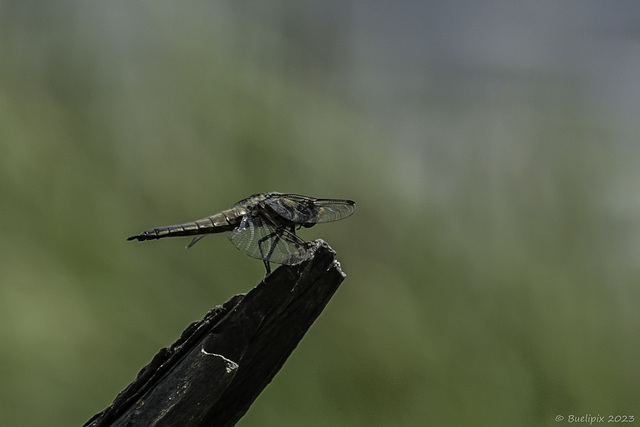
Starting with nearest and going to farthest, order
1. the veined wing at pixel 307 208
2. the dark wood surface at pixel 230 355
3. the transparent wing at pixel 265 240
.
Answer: the dark wood surface at pixel 230 355
the transparent wing at pixel 265 240
the veined wing at pixel 307 208

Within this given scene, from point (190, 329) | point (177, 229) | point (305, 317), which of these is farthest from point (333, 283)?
point (177, 229)

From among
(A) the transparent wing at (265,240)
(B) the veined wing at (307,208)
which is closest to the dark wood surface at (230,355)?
(A) the transparent wing at (265,240)

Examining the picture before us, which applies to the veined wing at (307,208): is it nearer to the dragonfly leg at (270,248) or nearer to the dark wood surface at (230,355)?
the dragonfly leg at (270,248)

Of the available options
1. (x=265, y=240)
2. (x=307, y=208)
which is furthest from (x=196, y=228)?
(x=307, y=208)

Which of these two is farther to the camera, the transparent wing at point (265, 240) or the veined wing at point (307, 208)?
the veined wing at point (307, 208)

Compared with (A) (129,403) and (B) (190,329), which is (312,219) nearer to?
(B) (190,329)

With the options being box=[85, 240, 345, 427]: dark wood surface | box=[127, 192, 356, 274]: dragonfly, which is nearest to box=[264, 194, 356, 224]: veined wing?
box=[127, 192, 356, 274]: dragonfly
